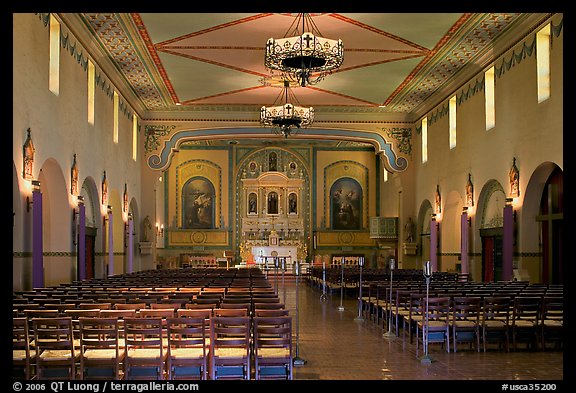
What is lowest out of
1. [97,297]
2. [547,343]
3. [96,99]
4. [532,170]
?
[547,343]

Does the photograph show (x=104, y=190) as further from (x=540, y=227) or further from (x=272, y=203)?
(x=272, y=203)

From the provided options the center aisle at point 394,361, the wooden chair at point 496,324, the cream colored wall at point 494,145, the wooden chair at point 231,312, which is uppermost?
the cream colored wall at point 494,145

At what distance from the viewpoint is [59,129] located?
652 inches

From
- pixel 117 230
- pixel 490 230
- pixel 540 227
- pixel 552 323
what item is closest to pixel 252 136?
pixel 117 230

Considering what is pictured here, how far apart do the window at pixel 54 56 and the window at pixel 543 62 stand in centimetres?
1161

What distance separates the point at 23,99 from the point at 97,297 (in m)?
5.14

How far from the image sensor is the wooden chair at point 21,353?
723cm

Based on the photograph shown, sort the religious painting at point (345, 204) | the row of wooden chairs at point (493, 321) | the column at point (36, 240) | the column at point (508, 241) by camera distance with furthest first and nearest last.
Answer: the religious painting at point (345, 204), the column at point (508, 241), the column at point (36, 240), the row of wooden chairs at point (493, 321)

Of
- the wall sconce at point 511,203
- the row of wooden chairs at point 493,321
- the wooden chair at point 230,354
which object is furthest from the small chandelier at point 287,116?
the wooden chair at point 230,354

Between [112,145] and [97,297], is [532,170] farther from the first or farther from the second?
[112,145]

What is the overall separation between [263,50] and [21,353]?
14060 millimetres

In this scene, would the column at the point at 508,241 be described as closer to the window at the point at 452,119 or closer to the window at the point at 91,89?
the window at the point at 452,119

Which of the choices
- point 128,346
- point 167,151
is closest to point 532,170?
point 128,346

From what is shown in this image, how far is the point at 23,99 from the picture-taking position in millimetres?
13688
